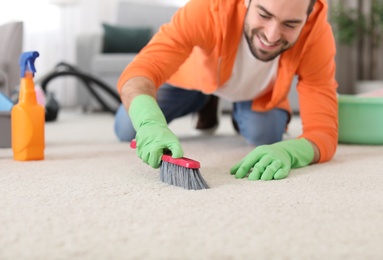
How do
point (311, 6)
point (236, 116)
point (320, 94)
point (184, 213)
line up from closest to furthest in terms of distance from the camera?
point (184, 213) → point (311, 6) → point (320, 94) → point (236, 116)

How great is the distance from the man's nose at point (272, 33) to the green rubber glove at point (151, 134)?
338mm

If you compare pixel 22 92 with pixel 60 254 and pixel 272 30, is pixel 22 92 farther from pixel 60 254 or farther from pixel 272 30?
pixel 60 254

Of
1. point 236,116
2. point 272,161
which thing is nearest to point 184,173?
point 272,161

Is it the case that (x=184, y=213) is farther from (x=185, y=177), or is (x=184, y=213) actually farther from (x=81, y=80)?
(x=81, y=80)

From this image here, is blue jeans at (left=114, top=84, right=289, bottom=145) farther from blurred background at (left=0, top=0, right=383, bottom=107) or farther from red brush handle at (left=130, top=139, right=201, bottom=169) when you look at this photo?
blurred background at (left=0, top=0, right=383, bottom=107)

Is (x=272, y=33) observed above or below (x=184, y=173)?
above

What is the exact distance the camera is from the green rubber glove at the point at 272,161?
1.25m

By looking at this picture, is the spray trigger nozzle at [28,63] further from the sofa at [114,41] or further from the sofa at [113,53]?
the sofa at [114,41]

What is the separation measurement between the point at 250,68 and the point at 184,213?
0.83 meters

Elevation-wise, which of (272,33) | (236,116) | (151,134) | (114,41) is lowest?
(236,116)

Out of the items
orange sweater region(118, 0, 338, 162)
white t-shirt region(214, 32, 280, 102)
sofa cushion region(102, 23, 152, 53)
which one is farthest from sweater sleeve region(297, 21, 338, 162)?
sofa cushion region(102, 23, 152, 53)

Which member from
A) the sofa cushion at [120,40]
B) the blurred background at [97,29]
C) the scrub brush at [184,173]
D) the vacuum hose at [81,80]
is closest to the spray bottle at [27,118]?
the scrub brush at [184,173]

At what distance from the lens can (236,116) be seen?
208 centimetres

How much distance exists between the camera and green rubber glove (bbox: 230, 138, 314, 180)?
1.25 metres
